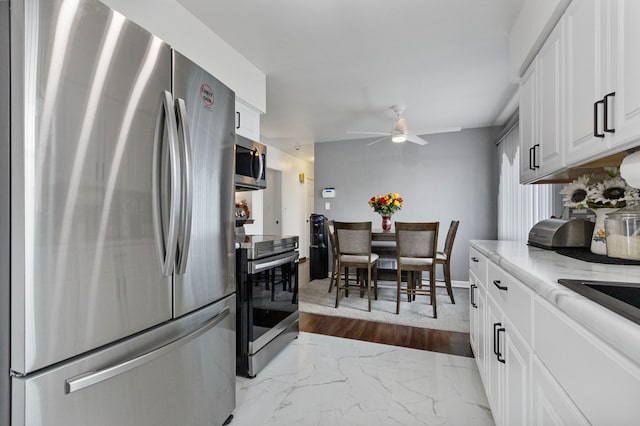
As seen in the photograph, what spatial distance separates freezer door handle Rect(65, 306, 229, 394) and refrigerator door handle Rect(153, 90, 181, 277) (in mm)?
280

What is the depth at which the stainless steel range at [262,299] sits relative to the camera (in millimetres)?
2023

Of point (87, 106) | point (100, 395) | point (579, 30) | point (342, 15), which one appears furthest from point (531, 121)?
point (100, 395)

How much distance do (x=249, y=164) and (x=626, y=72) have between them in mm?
1981

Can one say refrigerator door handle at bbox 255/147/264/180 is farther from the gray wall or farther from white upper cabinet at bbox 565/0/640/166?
the gray wall

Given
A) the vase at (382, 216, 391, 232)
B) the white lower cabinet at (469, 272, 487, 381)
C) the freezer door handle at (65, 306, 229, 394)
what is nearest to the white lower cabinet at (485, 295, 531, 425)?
the white lower cabinet at (469, 272, 487, 381)

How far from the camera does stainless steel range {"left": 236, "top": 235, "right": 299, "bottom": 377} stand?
202 centimetres

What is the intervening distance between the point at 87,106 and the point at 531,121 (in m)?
2.26

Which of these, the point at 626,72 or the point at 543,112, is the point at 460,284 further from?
the point at 626,72

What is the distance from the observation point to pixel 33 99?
0.77m

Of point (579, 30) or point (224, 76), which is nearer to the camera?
point (579, 30)

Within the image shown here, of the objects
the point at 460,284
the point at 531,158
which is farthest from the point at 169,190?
the point at 460,284

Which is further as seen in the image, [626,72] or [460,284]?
[460,284]

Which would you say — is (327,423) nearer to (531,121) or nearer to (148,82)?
(148,82)

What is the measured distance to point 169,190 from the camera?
1.14 meters
